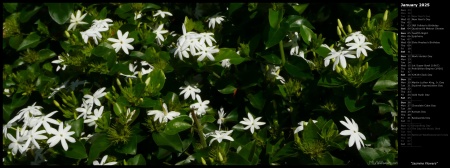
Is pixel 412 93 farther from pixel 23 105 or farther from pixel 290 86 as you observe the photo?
pixel 23 105

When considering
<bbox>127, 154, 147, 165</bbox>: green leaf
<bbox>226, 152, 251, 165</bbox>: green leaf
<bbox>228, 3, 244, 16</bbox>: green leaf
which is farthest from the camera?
<bbox>228, 3, 244, 16</bbox>: green leaf

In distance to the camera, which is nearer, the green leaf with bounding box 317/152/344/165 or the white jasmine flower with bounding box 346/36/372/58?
the green leaf with bounding box 317/152/344/165

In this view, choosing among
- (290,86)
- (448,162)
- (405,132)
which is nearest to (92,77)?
(290,86)

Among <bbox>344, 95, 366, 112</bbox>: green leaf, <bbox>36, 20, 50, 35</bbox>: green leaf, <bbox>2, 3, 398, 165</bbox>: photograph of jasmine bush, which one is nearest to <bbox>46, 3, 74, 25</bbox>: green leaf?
<bbox>2, 3, 398, 165</bbox>: photograph of jasmine bush

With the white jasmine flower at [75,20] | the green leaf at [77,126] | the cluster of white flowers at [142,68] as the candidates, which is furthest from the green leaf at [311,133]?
the white jasmine flower at [75,20]

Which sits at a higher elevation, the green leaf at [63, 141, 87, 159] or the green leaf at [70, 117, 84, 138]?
the green leaf at [70, 117, 84, 138]

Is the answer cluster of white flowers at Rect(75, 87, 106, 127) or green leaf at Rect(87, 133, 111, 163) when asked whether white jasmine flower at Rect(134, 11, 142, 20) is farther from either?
green leaf at Rect(87, 133, 111, 163)

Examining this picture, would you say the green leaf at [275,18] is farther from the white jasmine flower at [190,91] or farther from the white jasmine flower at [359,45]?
the white jasmine flower at [190,91]
